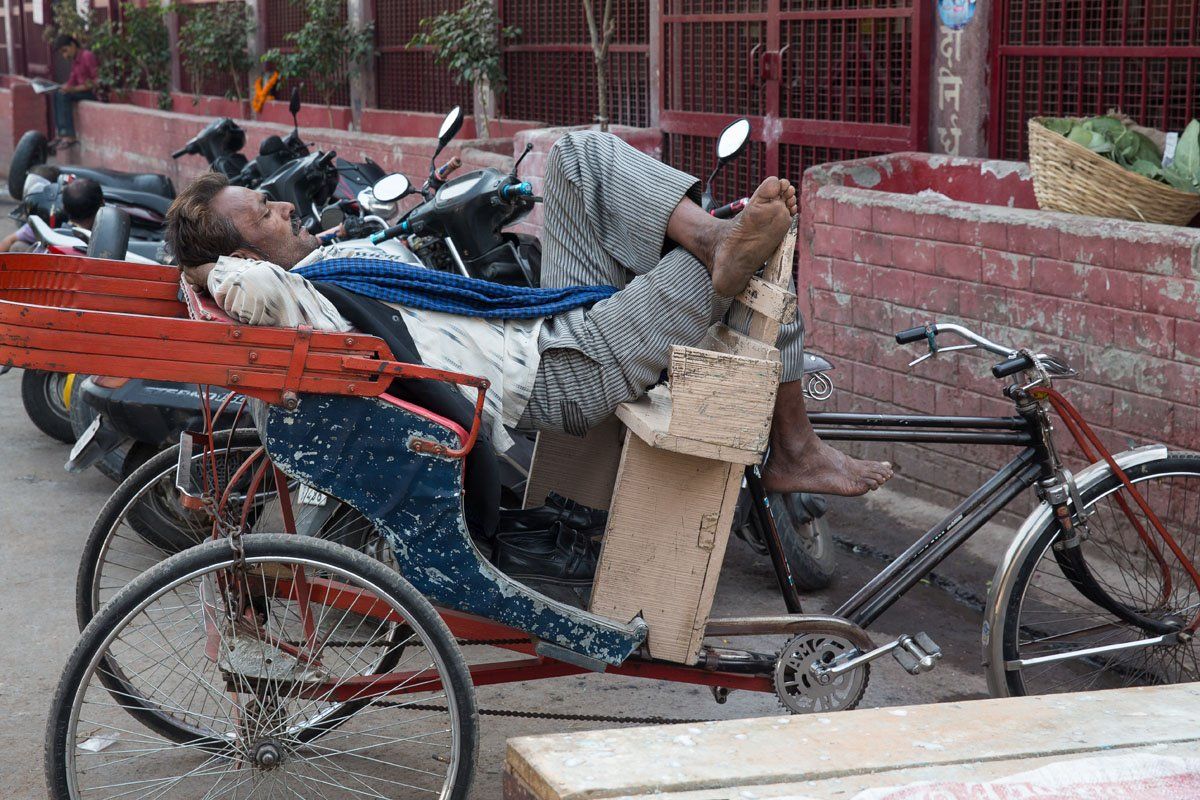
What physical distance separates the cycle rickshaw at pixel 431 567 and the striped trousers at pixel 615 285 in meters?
0.12

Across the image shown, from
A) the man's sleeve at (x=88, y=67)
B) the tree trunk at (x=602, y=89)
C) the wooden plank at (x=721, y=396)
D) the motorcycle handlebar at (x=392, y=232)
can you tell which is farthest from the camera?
the man's sleeve at (x=88, y=67)

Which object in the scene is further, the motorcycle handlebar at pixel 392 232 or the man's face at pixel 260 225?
the motorcycle handlebar at pixel 392 232

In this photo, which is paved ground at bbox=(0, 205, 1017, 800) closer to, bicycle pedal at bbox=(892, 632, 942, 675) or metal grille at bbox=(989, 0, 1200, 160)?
bicycle pedal at bbox=(892, 632, 942, 675)

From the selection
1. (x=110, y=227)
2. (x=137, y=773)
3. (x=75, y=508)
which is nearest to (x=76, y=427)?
(x=75, y=508)

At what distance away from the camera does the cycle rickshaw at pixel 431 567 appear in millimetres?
2424

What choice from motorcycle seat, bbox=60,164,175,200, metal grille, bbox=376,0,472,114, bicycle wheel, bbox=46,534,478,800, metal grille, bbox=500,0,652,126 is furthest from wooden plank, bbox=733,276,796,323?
metal grille, bbox=376,0,472,114

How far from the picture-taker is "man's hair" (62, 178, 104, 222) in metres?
5.99

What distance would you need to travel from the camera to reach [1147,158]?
456cm

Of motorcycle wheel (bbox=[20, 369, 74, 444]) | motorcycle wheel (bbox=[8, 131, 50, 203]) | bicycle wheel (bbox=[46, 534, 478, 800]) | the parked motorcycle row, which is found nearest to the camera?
bicycle wheel (bbox=[46, 534, 478, 800])

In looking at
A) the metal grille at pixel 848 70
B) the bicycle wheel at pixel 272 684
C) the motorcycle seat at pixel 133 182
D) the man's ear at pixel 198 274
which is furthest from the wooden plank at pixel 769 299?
the motorcycle seat at pixel 133 182

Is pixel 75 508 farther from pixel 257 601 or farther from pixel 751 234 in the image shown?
pixel 751 234

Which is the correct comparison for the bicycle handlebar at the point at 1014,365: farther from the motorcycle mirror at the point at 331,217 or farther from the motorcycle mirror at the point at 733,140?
the motorcycle mirror at the point at 331,217

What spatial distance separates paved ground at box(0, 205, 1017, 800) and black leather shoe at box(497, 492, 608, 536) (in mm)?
577

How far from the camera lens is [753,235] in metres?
2.66
